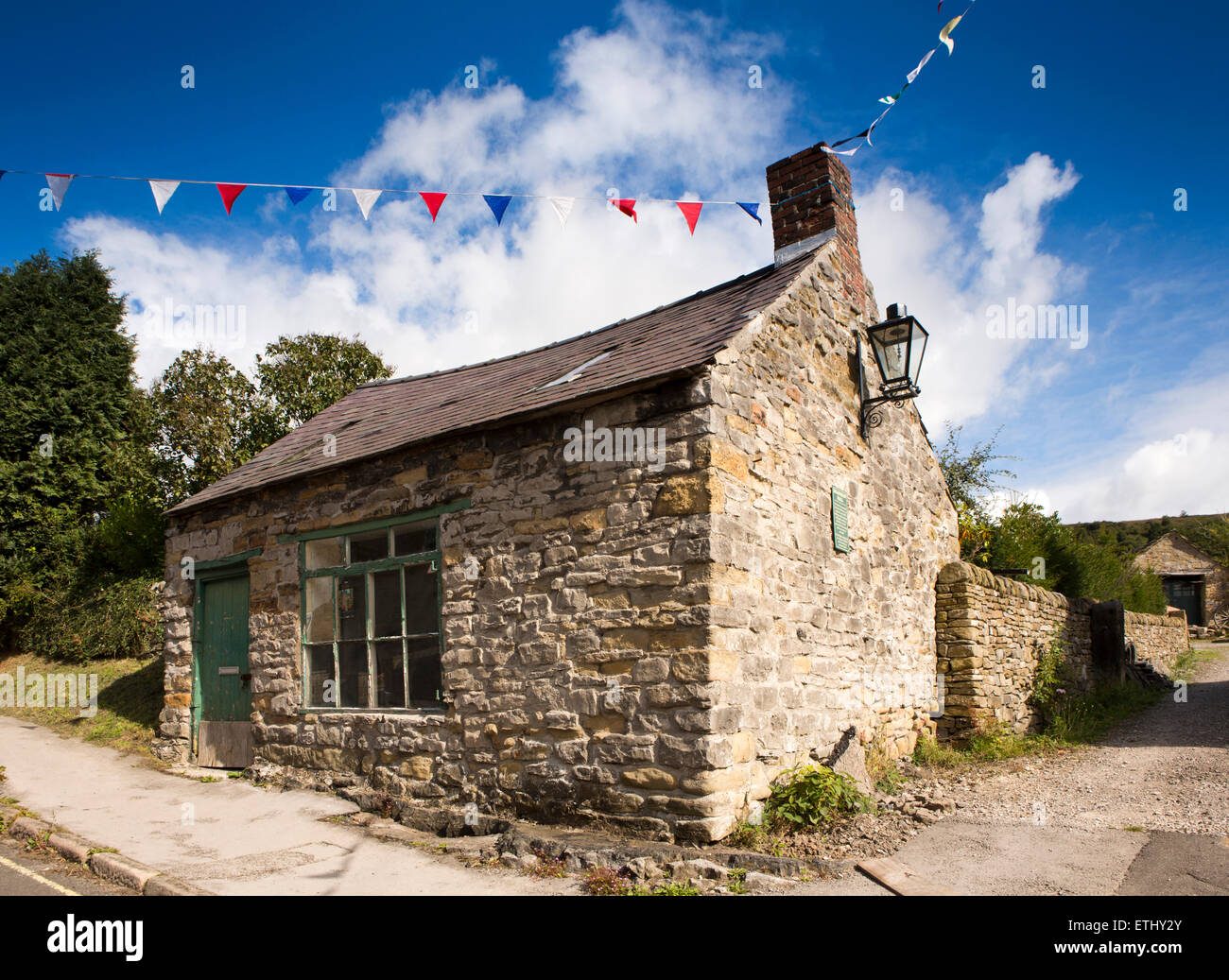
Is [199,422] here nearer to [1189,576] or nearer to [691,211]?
[691,211]

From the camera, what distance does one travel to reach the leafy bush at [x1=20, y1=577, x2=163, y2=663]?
46.5ft

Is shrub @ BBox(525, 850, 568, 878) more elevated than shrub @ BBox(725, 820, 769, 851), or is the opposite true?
shrub @ BBox(725, 820, 769, 851)

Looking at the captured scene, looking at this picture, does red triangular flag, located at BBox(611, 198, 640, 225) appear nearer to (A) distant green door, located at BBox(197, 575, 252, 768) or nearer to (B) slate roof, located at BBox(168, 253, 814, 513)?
(B) slate roof, located at BBox(168, 253, 814, 513)

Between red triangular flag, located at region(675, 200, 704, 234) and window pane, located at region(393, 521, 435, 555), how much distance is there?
13.6 feet

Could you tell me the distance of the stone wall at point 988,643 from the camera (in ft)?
29.9

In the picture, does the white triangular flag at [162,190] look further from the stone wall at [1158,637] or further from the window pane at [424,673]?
the stone wall at [1158,637]

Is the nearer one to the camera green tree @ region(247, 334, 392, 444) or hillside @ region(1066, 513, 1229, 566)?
green tree @ region(247, 334, 392, 444)

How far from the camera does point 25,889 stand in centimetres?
466

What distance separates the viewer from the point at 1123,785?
722cm

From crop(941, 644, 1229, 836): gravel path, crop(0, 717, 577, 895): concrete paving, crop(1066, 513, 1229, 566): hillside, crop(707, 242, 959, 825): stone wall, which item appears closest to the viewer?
crop(0, 717, 577, 895): concrete paving

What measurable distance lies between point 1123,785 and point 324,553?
7952 mm

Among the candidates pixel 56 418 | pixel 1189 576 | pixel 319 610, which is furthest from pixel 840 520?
pixel 1189 576

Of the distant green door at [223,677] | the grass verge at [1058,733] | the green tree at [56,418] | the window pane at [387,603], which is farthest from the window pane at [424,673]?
the green tree at [56,418]

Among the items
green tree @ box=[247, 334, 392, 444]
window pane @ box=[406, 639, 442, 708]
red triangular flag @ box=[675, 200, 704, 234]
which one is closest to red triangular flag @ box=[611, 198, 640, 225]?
red triangular flag @ box=[675, 200, 704, 234]
